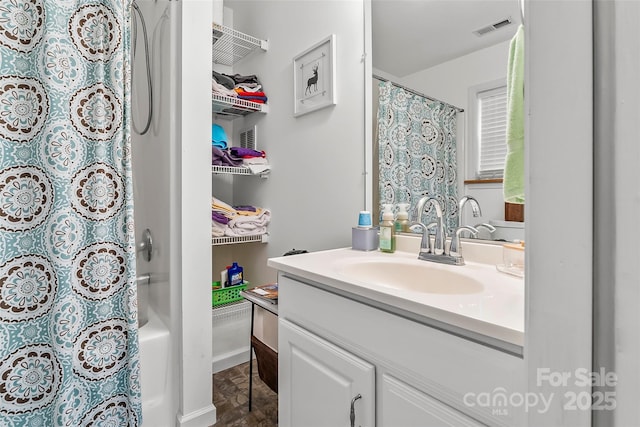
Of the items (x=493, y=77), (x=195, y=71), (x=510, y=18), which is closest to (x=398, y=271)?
(x=493, y=77)

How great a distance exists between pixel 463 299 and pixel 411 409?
0.27m

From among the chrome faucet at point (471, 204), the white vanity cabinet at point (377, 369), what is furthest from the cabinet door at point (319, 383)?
the chrome faucet at point (471, 204)

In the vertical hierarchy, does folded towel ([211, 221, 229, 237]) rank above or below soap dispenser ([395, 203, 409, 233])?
below

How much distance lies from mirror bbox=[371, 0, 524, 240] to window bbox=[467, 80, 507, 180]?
19 mm

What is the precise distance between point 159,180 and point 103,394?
2.92 ft

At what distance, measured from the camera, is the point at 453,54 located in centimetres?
114

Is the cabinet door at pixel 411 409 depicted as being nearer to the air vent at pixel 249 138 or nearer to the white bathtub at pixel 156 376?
the white bathtub at pixel 156 376

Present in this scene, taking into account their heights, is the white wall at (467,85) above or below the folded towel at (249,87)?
below

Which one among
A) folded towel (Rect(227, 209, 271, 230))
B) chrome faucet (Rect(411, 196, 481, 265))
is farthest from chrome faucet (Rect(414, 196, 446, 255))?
folded towel (Rect(227, 209, 271, 230))

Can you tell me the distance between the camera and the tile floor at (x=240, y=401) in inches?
56.0

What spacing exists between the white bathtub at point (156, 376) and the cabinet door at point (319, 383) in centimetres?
56

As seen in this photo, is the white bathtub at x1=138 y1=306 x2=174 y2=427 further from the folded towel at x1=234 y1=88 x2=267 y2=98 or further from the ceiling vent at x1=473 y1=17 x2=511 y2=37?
the ceiling vent at x1=473 y1=17 x2=511 y2=37

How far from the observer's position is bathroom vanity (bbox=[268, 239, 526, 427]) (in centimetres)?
57

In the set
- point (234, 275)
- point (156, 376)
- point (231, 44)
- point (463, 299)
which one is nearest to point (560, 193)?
point (463, 299)
